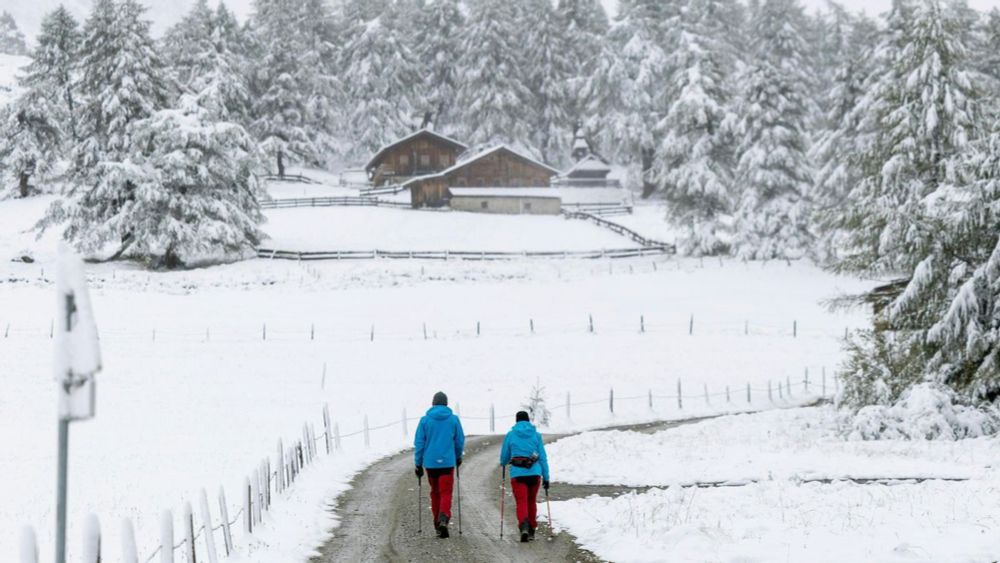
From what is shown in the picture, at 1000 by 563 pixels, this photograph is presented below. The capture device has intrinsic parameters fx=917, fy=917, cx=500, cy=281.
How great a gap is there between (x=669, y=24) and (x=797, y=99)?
2986cm

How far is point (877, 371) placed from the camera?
76.9ft

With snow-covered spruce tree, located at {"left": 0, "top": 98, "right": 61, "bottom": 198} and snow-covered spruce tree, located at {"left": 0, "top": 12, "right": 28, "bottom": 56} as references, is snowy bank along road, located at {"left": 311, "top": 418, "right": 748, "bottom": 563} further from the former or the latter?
snow-covered spruce tree, located at {"left": 0, "top": 12, "right": 28, "bottom": 56}

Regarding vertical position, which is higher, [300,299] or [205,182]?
[205,182]

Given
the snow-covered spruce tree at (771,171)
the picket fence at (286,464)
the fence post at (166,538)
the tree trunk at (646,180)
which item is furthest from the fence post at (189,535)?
the tree trunk at (646,180)

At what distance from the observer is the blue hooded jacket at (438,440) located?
40.3 ft

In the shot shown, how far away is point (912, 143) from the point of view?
86.3 feet

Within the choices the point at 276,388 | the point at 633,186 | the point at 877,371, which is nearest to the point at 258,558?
the point at 877,371

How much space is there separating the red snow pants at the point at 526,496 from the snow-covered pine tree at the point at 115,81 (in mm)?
46261

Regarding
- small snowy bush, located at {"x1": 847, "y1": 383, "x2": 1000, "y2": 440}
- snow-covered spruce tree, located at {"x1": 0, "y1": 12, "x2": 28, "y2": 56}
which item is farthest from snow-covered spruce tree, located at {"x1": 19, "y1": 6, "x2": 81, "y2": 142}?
snow-covered spruce tree, located at {"x1": 0, "y1": 12, "x2": 28, "y2": 56}

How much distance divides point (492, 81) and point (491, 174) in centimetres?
1172

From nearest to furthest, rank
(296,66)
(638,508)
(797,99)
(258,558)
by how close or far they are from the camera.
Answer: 1. (258,558)
2. (638,508)
3. (797,99)
4. (296,66)

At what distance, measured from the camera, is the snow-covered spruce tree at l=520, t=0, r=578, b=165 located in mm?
87500

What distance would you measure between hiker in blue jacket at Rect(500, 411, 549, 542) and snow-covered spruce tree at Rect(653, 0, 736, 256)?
45.0 meters

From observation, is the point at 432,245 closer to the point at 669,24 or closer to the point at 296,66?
the point at 296,66
